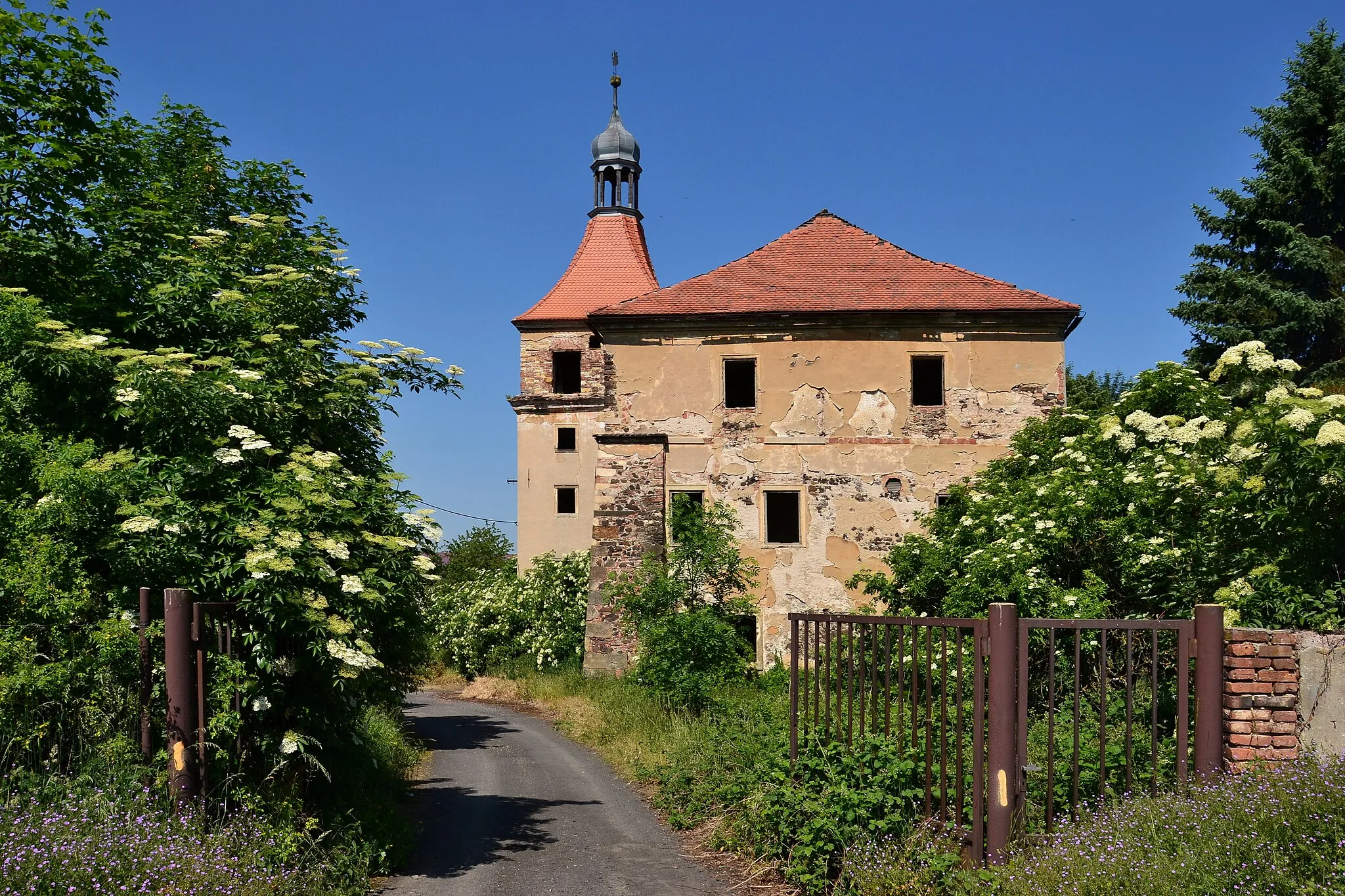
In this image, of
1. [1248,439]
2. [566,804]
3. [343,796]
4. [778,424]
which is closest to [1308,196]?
[778,424]

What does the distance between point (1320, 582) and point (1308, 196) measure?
63.8 feet

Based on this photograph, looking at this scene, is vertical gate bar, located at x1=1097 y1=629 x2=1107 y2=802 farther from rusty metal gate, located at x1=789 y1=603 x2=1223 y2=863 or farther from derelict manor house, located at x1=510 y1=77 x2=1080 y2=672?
derelict manor house, located at x1=510 y1=77 x2=1080 y2=672

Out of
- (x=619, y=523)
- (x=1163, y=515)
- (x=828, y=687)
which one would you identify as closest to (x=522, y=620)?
(x=619, y=523)

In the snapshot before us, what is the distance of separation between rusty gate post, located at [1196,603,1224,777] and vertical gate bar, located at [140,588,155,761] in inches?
257

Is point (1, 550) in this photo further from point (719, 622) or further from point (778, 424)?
point (778, 424)

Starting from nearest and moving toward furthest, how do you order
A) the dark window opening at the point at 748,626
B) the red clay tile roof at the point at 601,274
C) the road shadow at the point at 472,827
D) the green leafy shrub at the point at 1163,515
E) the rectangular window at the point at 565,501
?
1. the green leafy shrub at the point at 1163,515
2. the road shadow at the point at 472,827
3. the dark window opening at the point at 748,626
4. the rectangular window at the point at 565,501
5. the red clay tile roof at the point at 601,274

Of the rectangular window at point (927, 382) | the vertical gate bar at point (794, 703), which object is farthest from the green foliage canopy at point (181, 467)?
the rectangular window at point (927, 382)

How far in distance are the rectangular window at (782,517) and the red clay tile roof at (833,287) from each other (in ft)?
11.9

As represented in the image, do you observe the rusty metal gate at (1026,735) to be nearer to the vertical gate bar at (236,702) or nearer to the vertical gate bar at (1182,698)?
the vertical gate bar at (1182,698)

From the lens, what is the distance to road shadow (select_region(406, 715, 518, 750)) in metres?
15.6

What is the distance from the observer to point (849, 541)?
17.8 meters

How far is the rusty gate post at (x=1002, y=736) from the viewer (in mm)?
5516

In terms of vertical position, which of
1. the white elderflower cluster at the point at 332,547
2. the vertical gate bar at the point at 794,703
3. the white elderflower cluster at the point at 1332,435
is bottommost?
the vertical gate bar at the point at 794,703

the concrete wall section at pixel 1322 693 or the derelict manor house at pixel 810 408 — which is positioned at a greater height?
the derelict manor house at pixel 810 408
